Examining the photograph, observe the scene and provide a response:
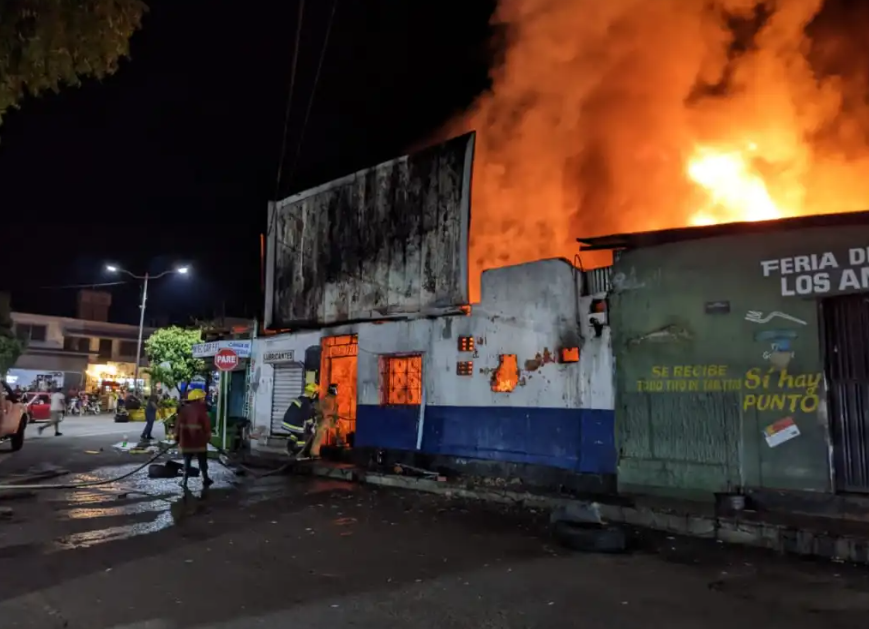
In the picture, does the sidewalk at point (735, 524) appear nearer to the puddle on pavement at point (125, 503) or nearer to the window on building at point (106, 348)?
the puddle on pavement at point (125, 503)

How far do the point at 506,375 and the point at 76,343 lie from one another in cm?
4803

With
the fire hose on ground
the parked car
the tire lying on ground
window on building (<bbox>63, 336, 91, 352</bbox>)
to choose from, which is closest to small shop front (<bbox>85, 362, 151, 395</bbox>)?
window on building (<bbox>63, 336, 91, 352</bbox>)

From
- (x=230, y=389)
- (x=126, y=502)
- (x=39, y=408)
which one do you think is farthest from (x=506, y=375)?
(x=39, y=408)

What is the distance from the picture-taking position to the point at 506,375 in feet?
38.9

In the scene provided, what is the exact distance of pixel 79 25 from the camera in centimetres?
648

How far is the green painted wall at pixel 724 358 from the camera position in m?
8.45

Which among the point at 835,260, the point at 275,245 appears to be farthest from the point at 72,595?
the point at 275,245

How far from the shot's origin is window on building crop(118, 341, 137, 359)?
53125 mm

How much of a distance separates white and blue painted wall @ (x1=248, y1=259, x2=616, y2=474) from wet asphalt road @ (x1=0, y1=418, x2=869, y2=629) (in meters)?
2.13

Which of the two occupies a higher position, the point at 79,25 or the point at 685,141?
the point at 685,141

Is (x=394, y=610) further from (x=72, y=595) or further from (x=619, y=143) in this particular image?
(x=619, y=143)

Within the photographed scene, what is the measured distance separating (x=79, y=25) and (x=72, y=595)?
523cm

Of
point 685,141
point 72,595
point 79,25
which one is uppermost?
point 685,141

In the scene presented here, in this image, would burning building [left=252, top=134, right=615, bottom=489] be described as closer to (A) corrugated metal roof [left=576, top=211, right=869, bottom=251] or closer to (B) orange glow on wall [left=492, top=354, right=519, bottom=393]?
(B) orange glow on wall [left=492, top=354, right=519, bottom=393]
